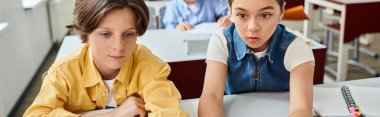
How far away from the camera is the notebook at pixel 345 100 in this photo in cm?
110

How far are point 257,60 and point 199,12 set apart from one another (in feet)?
4.52

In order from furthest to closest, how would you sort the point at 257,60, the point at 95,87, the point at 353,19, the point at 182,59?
1. the point at 353,19
2. the point at 182,59
3. the point at 257,60
4. the point at 95,87

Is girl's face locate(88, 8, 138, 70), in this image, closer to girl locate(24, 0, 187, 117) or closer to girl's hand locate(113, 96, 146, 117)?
girl locate(24, 0, 187, 117)

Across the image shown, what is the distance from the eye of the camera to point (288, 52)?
3.96 ft

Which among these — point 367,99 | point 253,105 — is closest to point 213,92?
point 253,105

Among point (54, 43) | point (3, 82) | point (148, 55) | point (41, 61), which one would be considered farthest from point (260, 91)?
point (54, 43)

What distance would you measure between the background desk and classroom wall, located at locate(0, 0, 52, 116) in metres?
0.69

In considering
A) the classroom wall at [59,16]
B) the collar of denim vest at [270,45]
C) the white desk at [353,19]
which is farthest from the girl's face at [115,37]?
the classroom wall at [59,16]

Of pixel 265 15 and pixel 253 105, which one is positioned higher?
pixel 265 15

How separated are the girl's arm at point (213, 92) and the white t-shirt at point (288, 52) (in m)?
0.03

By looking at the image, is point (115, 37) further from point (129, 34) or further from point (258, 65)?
point (258, 65)

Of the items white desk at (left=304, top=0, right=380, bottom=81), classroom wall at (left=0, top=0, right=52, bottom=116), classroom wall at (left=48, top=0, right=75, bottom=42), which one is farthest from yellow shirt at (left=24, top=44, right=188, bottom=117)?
classroom wall at (left=48, top=0, right=75, bottom=42)

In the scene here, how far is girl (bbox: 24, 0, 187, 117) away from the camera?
1.06 m

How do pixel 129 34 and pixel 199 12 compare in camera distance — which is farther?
pixel 199 12
